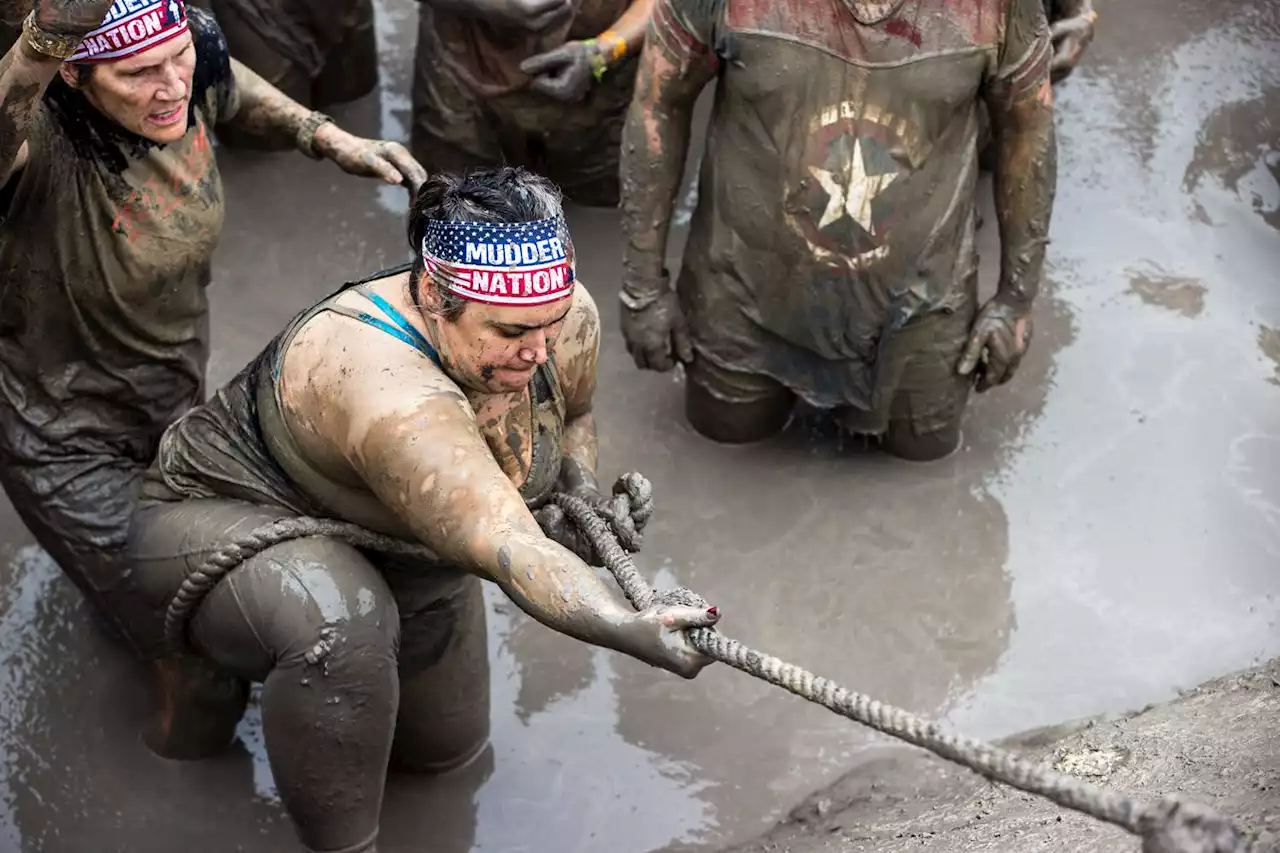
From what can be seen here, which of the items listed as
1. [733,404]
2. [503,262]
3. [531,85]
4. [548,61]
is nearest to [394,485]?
[503,262]

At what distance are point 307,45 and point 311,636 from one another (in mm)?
2897

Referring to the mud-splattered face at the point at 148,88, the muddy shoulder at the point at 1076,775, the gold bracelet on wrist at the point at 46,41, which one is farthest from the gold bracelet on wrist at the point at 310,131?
the muddy shoulder at the point at 1076,775

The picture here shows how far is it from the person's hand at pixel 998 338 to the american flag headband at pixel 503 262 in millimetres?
1866

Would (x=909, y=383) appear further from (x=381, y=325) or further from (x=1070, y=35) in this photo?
(x=381, y=325)

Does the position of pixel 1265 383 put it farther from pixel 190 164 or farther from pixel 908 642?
pixel 190 164

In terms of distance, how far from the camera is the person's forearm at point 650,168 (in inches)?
166

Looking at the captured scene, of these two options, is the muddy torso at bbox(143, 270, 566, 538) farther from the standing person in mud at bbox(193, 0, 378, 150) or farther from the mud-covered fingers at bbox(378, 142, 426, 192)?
the standing person in mud at bbox(193, 0, 378, 150)

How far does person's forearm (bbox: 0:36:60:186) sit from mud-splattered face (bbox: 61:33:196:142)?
25 cm

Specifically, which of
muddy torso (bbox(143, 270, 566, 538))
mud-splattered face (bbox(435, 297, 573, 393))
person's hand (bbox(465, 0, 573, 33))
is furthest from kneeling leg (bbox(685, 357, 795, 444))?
mud-splattered face (bbox(435, 297, 573, 393))

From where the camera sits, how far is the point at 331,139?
3.74m

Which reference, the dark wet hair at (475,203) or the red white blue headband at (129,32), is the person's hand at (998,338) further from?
the red white blue headband at (129,32)

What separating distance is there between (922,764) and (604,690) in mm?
738

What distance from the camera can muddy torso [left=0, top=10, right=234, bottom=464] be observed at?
325 centimetres

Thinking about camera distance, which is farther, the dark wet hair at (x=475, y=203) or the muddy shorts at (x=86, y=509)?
the muddy shorts at (x=86, y=509)
